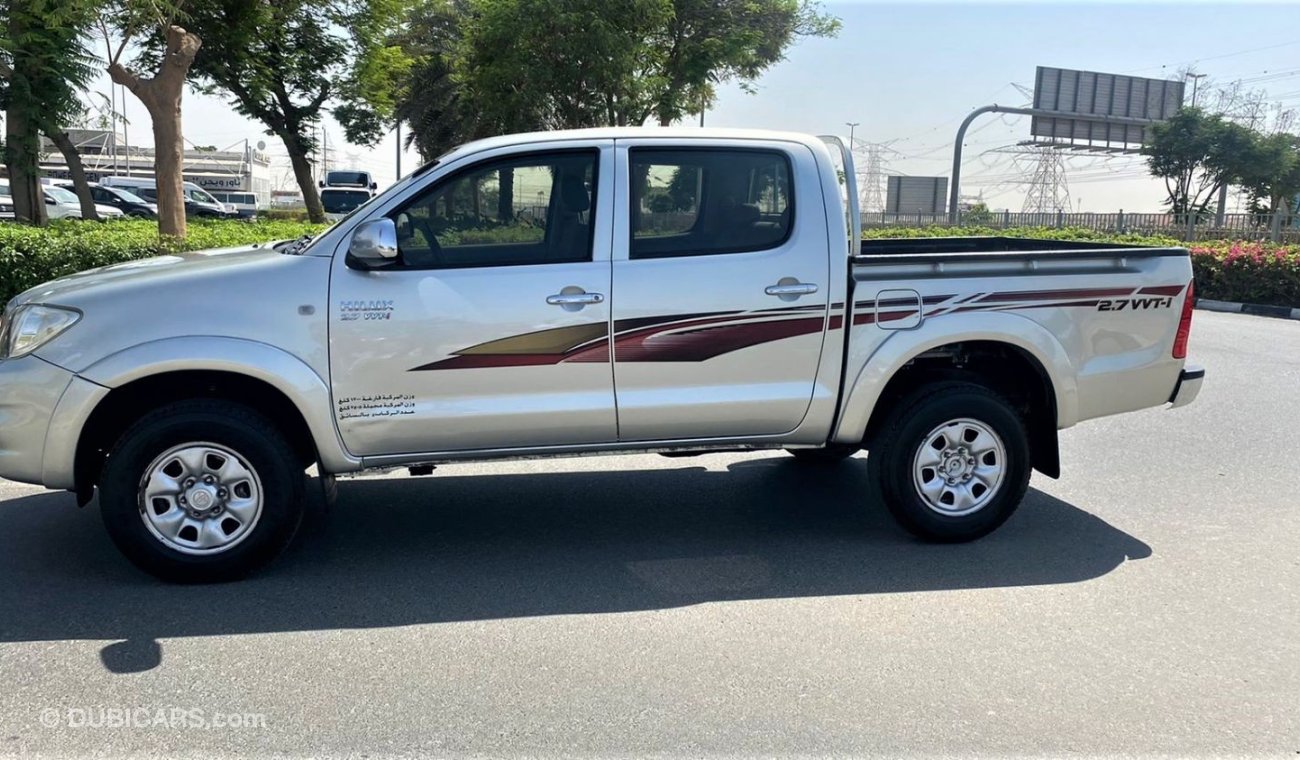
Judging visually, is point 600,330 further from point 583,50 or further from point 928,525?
point 583,50

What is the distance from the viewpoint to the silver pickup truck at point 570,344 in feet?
14.3

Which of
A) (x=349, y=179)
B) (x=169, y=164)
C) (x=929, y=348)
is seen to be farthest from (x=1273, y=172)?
(x=929, y=348)

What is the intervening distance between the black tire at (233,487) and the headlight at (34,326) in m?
0.52

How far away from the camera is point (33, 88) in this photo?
667 inches

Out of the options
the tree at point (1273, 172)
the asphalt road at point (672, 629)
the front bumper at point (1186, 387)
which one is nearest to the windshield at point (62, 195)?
the asphalt road at point (672, 629)

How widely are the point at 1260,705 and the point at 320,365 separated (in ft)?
12.8

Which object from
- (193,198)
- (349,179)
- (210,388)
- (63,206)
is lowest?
(210,388)

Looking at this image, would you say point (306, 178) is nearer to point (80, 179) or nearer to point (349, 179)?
point (80, 179)

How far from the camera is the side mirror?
4.36 metres

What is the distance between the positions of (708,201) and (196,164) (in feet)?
308

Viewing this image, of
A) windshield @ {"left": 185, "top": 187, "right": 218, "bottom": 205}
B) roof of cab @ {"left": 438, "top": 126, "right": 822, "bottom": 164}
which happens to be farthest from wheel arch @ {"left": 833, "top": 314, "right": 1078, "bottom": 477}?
windshield @ {"left": 185, "top": 187, "right": 218, "bottom": 205}

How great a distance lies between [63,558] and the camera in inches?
188

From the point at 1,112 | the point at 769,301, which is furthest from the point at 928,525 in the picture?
the point at 1,112

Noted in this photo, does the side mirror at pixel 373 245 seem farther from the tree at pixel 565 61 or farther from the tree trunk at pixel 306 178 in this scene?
the tree trunk at pixel 306 178
